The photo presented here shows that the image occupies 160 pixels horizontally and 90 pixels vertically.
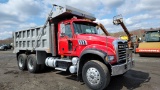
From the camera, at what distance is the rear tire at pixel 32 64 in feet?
34.1

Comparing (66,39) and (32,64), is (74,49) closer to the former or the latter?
(66,39)

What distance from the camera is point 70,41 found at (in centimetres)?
820

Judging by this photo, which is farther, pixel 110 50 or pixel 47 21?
pixel 47 21

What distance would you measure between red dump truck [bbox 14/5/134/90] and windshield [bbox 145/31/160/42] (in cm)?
1019

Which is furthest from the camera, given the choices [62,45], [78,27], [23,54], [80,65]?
[23,54]

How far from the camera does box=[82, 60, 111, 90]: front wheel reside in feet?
20.9

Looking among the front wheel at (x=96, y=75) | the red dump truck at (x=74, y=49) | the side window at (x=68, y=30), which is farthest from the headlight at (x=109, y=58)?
the side window at (x=68, y=30)

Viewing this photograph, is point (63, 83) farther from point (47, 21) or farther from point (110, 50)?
point (47, 21)

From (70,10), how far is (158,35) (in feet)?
40.2

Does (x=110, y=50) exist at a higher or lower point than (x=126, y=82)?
higher

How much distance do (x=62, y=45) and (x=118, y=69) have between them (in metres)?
3.30

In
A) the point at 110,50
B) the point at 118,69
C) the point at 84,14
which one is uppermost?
the point at 84,14

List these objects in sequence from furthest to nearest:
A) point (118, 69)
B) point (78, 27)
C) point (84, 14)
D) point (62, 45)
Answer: point (84, 14) → point (62, 45) → point (78, 27) → point (118, 69)

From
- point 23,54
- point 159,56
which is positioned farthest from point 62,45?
point 159,56
